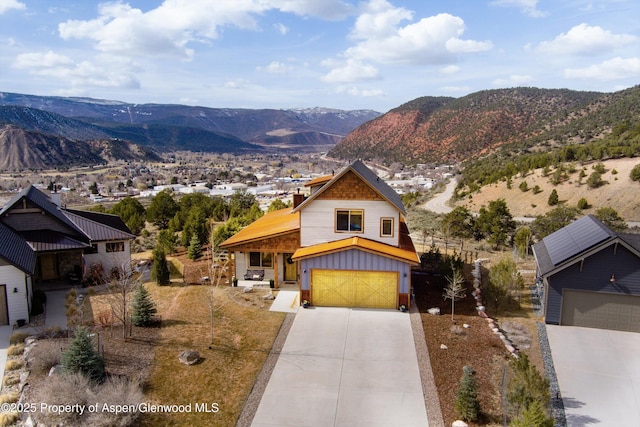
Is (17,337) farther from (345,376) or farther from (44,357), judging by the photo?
(345,376)

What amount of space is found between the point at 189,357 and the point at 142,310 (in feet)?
12.6

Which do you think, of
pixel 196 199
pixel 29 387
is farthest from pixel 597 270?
pixel 196 199

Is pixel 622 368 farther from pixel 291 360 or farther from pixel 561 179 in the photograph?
pixel 561 179

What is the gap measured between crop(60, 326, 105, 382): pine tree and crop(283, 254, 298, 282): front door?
10.9 m

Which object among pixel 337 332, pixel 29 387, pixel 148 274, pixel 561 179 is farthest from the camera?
pixel 561 179

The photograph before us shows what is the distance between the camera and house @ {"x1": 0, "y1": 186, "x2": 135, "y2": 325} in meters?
21.5

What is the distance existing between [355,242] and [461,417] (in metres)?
9.09

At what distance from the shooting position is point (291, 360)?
1459 centimetres

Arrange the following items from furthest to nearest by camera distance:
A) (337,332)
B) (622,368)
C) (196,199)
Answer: (196,199) < (337,332) < (622,368)

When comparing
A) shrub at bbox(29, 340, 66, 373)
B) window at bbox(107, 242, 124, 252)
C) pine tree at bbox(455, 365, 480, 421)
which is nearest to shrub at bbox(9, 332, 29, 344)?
shrub at bbox(29, 340, 66, 373)

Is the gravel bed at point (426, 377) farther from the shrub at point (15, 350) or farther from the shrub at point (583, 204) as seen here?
the shrub at point (583, 204)

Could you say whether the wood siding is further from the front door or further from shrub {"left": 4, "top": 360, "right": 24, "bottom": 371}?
shrub {"left": 4, "top": 360, "right": 24, "bottom": 371}

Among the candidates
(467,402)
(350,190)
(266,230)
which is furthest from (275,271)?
(467,402)

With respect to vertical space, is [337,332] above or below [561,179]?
below
